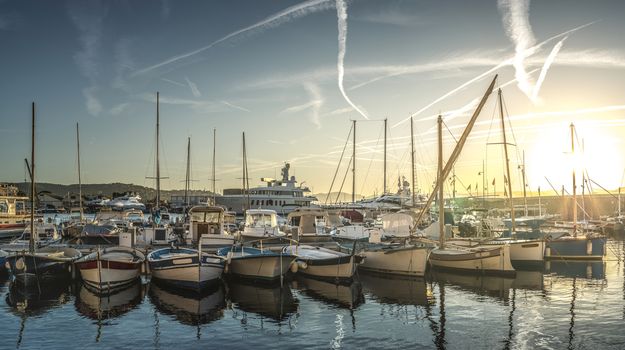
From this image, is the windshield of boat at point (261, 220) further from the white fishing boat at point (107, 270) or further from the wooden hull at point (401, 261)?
the white fishing boat at point (107, 270)

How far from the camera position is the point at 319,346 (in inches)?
597

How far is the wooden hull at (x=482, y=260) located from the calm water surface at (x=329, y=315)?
147cm

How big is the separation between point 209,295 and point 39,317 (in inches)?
286

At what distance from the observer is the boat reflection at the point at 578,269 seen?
29.6m

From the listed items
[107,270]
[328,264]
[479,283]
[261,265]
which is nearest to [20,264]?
[107,270]

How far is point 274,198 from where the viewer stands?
327 feet

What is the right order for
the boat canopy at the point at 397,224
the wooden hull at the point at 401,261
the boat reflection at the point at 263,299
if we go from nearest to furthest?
the boat reflection at the point at 263,299 → the wooden hull at the point at 401,261 → the boat canopy at the point at 397,224

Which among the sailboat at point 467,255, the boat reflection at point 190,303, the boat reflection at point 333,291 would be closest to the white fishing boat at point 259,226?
the boat reflection at point 333,291

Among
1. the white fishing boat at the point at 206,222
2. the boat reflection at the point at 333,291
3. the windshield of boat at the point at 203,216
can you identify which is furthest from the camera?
the windshield of boat at the point at 203,216

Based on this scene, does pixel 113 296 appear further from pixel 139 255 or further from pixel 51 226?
pixel 51 226

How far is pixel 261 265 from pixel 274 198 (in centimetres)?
7474

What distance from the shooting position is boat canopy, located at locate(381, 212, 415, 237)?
129ft

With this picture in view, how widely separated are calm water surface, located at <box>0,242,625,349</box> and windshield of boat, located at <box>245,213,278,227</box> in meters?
12.5

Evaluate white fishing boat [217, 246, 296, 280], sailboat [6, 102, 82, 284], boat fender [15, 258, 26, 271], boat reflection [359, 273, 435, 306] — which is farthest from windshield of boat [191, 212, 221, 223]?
boat reflection [359, 273, 435, 306]
